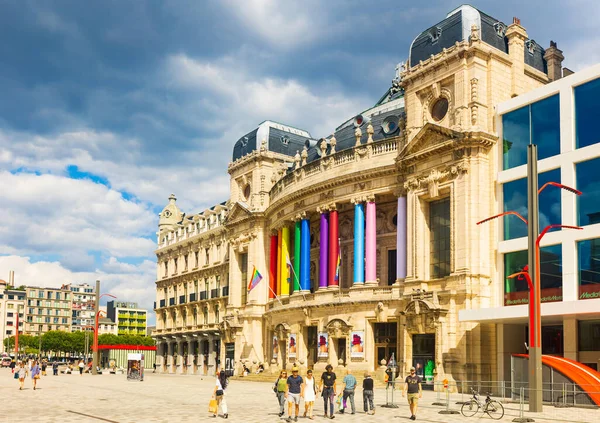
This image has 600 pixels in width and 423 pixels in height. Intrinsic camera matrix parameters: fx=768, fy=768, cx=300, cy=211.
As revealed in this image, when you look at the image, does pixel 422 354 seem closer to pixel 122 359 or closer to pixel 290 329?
pixel 290 329

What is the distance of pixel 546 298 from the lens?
4359 cm

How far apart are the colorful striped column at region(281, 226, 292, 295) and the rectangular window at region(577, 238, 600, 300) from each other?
1133 inches

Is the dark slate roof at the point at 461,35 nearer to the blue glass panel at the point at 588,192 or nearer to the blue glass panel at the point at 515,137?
the blue glass panel at the point at 515,137

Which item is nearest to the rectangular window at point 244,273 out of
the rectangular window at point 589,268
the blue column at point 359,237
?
the blue column at point 359,237

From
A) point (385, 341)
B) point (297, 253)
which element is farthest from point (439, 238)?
point (297, 253)

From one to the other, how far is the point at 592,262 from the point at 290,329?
91.8ft

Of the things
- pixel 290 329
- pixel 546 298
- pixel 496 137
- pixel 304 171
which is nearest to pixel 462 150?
pixel 496 137

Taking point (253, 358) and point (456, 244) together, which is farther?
point (253, 358)

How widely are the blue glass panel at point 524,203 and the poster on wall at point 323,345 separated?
16.9 meters

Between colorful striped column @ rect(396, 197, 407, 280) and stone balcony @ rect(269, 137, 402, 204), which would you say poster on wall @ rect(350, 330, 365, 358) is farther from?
stone balcony @ rect(269, 137, 402, 204)

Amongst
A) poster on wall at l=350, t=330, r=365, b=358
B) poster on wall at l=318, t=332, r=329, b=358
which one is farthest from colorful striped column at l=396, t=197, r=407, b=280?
poster on wall at l=318, t=332, r=329, b=358

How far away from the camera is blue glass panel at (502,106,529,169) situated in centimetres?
4669

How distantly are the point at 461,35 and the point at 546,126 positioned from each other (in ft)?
31.1

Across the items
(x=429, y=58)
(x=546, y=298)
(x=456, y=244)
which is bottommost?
(x=546, y=298)
